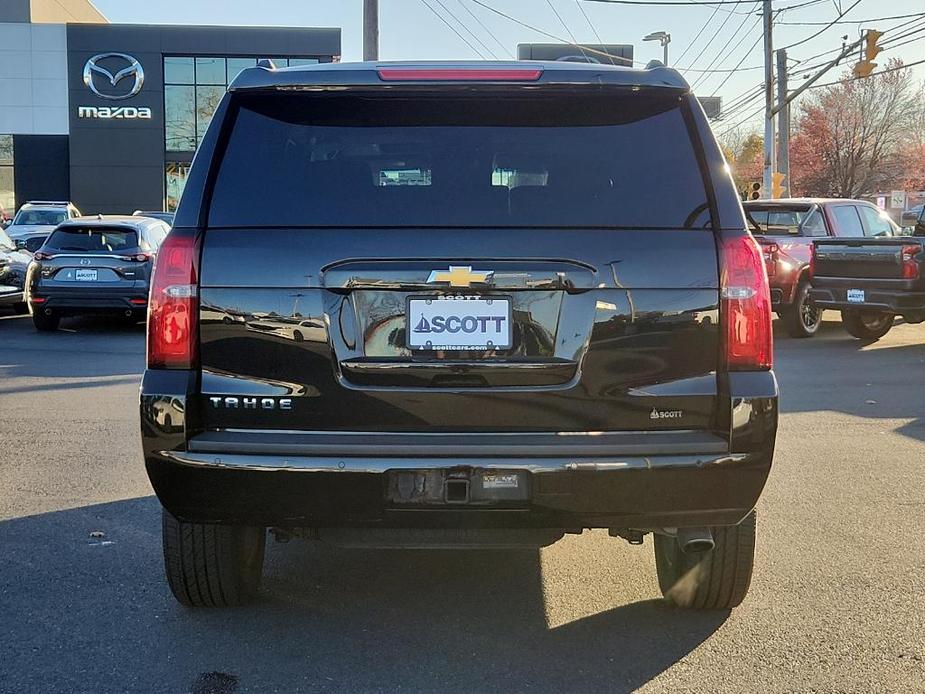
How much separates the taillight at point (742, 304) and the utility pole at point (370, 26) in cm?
1897

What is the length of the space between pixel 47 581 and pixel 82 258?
11120mm

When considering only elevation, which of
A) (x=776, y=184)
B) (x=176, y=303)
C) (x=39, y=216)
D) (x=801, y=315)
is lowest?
(x=801, y=315)

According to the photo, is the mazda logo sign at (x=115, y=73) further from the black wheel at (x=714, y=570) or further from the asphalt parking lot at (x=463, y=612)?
the black wheel at (x=714, y=570)

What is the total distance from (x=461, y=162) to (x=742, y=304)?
3.27 ft

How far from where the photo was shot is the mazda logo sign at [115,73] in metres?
46.1

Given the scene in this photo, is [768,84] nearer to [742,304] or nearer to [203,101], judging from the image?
[203,101]

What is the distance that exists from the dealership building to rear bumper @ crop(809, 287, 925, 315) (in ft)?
117

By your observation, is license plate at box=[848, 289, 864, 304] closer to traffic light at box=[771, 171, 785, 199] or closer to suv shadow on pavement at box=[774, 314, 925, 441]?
suv shadow on pavement at box=[774, 314, 925, 441]

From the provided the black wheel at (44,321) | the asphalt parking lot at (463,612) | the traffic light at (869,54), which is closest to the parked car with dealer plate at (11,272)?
the black wheel at (44,321)

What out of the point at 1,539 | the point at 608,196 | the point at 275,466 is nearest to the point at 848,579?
the point at 608,196

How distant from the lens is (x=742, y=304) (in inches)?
135

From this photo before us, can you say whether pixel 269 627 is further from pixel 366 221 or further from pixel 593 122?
pixel 593 122

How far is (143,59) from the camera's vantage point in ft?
151

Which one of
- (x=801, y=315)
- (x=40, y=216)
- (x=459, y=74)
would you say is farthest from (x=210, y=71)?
(x=459, y=74)
